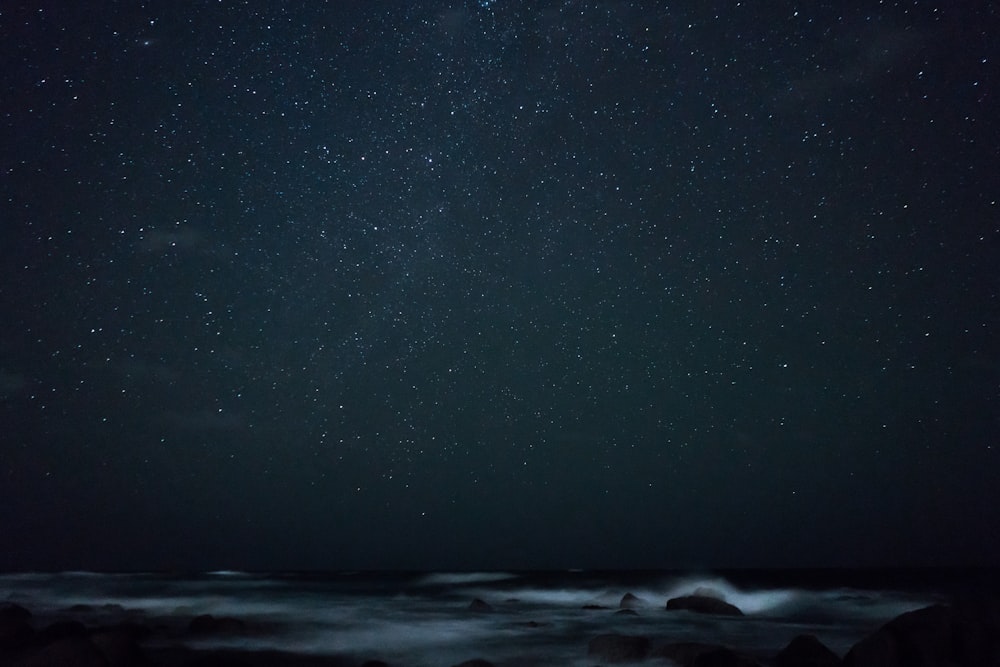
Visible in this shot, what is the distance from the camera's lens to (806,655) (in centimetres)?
1176

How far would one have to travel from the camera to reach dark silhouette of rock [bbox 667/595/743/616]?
2300 cm

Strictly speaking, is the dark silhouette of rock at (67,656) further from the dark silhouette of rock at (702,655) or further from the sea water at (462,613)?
the dark silhouette of rock at (702,655)

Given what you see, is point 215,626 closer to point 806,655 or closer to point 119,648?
point 119,648

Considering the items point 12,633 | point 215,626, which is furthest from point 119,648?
point 215,626

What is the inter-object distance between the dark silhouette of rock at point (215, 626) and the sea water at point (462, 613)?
0.77 feet

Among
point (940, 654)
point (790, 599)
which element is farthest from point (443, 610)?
point (940, 654)

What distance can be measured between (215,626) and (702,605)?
45.1 feet

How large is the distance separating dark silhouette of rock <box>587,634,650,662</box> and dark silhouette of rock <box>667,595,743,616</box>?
9605mm

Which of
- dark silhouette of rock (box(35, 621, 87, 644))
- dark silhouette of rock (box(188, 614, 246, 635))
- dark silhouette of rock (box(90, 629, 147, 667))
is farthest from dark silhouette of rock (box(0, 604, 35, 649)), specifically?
dark silhouette of rock (box(188, 614, 246, 635))

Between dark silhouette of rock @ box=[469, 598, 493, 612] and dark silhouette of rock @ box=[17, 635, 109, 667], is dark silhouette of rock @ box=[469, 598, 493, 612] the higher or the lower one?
the lower one

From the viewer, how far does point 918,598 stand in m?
35.6

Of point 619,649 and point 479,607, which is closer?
point 619,649

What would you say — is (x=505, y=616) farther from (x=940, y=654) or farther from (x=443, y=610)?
(x=940, y=654)

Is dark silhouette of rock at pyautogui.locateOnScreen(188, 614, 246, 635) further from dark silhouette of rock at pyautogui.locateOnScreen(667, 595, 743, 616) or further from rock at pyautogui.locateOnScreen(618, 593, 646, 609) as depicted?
rock at pyautogui.locateOnScreen(618, 593, 646, 609)
